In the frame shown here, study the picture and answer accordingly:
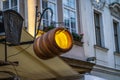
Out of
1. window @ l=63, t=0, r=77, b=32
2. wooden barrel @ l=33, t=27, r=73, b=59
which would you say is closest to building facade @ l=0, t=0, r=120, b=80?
window @ l=63, t=0, r=77, b=32

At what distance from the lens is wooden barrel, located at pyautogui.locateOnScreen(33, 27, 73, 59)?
481cm

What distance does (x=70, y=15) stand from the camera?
14.7 metres

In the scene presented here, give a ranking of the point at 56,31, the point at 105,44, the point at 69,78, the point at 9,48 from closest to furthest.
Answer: the point at 56,31
the point at 9,48
the point at 69,78
the point at 105,44

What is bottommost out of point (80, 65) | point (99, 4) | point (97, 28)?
point (80, 65)

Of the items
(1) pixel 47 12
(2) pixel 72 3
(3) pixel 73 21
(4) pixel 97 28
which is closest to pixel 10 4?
(1) pixel 47 12

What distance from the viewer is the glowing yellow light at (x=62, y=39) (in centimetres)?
484

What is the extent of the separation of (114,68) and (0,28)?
12.8m

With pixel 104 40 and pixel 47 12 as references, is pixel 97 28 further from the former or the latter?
pixel 47 12

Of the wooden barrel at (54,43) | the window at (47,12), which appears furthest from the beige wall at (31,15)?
the wooden barrel at (54,43)

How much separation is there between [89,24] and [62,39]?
11.2m

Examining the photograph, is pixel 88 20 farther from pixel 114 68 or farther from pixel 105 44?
pixel 114 68

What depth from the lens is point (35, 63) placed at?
7.07 metres

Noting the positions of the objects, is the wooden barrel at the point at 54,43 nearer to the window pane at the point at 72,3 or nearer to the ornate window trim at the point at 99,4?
the window pane at the point at 72,3

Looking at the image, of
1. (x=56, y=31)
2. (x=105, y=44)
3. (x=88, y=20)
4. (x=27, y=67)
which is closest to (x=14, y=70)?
(x=27, y=67)
